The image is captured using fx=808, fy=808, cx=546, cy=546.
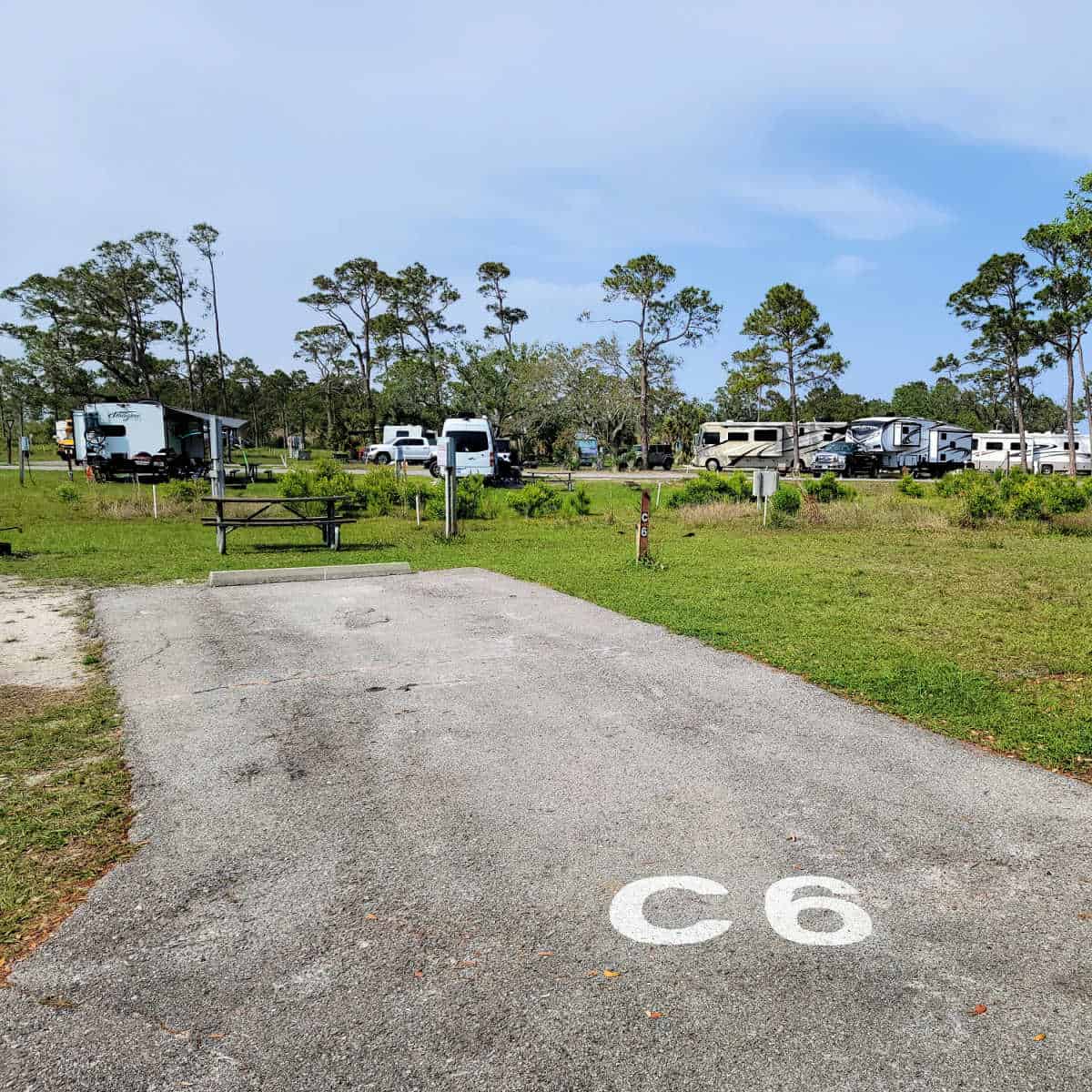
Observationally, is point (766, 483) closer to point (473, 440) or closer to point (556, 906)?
point (556, 906)

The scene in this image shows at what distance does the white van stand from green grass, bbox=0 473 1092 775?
9159 mm

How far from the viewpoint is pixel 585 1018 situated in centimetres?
227

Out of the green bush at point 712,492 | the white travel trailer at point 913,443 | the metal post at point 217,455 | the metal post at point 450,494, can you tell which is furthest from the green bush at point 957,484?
the metal post at point 217,455

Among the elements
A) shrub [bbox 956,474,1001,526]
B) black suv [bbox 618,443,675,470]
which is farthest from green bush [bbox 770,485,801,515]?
black suv [bbox 618,443,675,470]

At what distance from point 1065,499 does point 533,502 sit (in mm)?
11238

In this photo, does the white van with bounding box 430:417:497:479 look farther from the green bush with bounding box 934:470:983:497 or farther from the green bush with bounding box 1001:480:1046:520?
the green bush with bounding box 1001:480:1046:520

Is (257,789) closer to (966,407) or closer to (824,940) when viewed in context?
(824,940)

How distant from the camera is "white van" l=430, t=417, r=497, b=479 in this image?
27.4 metres

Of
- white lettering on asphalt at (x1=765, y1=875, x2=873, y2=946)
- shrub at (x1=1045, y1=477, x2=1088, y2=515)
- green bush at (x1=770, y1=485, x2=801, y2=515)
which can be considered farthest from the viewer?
green bush at (x1=770, y1=485, x2=801, y2=515)

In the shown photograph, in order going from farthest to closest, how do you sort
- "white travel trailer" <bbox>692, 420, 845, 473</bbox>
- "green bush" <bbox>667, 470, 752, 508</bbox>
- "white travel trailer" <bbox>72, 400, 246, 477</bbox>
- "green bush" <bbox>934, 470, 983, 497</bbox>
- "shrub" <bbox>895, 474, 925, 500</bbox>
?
"white travel trailer" <bbox>692, 420, 845, 473</bbox> < "white travel trailer" <bbox>72, 400, 246, 477</bbox> < "green bush" <bbox>934, 470, 983, 497</bbox> < "shrub" <bbox>895, 474, 925, 500</bbox> < "green bush" <bbox>667, 470, 752, 508</bbox>

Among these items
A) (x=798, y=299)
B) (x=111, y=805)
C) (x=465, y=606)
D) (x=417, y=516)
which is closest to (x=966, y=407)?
(x=798, y=299)

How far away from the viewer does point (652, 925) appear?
107 inches

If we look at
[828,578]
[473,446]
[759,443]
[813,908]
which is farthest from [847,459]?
[813,908]

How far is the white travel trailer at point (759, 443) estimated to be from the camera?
127ft
